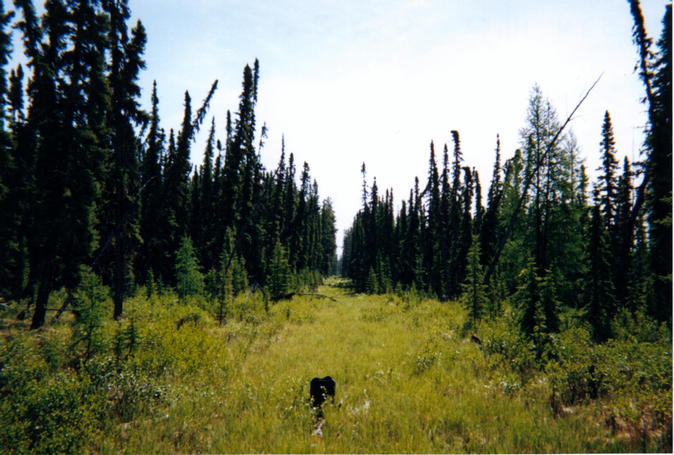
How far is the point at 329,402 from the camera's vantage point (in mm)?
5047

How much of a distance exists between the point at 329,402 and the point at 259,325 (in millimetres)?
7582

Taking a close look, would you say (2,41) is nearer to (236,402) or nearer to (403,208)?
(236,402)

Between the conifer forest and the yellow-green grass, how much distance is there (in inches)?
1.7

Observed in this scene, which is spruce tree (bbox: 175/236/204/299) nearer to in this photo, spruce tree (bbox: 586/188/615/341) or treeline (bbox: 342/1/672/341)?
treeline (bbox: 342/1/672/341)

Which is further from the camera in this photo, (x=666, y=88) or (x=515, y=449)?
(x=666, y=88)

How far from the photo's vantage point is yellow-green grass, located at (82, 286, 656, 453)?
4.06 metres

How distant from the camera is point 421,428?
4.39 m

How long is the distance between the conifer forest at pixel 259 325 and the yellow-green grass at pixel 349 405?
0.14ft

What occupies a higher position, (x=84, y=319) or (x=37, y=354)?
(x=84, y=319)

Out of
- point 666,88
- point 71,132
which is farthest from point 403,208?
point 71,132

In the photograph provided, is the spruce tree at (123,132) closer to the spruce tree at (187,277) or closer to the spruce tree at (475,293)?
the spruce tree at (187,277)

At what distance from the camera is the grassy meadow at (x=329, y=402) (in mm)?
4035

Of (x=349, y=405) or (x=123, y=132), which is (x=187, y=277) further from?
(x=349, y=405)

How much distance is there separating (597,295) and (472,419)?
41.4 feet
